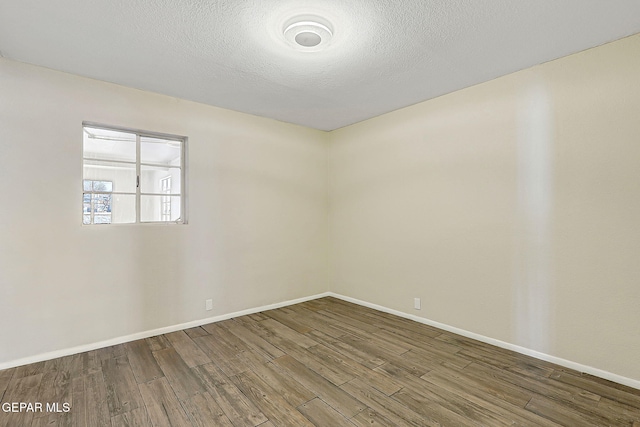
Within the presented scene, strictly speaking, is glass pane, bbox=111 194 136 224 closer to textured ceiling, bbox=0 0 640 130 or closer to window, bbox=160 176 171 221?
window, bbox=160 176 171 221

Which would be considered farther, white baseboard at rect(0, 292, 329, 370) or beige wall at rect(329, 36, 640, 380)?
white baseboard at rect(0, 292, 329, 370)

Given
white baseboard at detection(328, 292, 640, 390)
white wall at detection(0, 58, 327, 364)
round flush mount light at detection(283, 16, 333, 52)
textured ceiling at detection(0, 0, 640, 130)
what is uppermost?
textured ceiling at detection(0, 0, 640, 130)

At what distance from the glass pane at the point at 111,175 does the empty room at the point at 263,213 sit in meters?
0.02

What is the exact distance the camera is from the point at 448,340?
10.1 ft

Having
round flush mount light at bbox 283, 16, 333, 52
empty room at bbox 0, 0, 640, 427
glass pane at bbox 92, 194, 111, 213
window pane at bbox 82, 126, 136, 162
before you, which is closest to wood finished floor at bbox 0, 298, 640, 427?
empty room at bbox 0, 0, 640, 427

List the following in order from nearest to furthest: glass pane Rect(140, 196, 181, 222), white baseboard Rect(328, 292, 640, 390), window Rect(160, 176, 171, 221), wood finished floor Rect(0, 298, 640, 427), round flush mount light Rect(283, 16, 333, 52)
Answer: wood finished floor Rect(0, 298, 640, 427), round flush mount light Rect(283, 16, 333, 52), white baseboard Rect(328, 292, 640, 390), glass pane Rect(140, 196, 181, 222), window Rect(160, 176, 171, 221)

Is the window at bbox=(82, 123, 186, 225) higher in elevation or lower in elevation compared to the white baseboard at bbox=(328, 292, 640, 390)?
higher

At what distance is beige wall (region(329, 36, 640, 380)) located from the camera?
7.57 ft

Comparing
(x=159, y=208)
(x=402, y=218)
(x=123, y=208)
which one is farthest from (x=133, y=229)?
(x=402, y=218)

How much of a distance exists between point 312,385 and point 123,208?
255cm

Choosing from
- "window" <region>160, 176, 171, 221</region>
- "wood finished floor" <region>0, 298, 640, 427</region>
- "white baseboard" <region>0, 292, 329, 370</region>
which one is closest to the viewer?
"wood finished floor" <region>0, 298, 640, 427</region>

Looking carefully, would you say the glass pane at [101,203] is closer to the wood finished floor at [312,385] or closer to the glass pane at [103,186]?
the glass pane at [103,186]

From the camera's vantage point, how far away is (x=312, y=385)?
2293mm

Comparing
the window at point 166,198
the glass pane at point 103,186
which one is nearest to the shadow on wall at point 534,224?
the window at point 166,198
